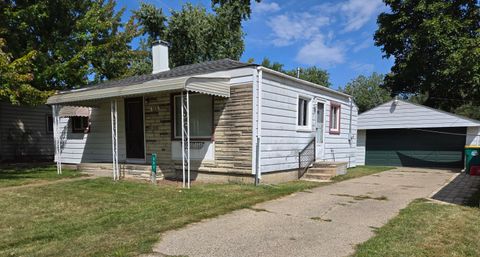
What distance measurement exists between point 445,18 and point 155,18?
1841 centimetres

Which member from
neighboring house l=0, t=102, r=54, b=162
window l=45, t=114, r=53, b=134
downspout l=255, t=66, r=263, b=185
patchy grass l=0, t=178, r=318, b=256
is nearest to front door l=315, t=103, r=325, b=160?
patchy grass l=0, t=178, r=318, b=256

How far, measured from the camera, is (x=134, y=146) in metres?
11.1

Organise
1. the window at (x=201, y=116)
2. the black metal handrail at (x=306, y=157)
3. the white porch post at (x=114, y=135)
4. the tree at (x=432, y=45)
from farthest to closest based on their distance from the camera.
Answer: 1. the tree at (x=432, y=45)
2. the black metal handrail at (x=306, y=157)
3. the white porch post at (x=114, y=135)
4. the window at (x=201, y=116)

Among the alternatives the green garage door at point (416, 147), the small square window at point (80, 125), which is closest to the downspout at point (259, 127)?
the small square window at point (80, 125)

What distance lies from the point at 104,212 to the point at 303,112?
22.5ft

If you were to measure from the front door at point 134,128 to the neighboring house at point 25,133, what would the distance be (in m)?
9.61

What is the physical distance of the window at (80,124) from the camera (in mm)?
12563

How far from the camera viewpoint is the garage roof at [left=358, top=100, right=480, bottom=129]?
14.9 m

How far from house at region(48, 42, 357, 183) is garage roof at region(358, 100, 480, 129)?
4973 millimetres

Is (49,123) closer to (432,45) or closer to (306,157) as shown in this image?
(306,157)

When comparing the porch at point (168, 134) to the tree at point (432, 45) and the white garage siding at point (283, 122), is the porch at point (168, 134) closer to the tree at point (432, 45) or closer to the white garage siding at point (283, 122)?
the white garage siding at point (283, 122)

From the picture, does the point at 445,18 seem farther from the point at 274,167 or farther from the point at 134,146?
the point at 134,146

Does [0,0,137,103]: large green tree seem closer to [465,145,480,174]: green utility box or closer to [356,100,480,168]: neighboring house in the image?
[356,100,480,168]: neighboring house

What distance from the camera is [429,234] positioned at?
449 centimetres
